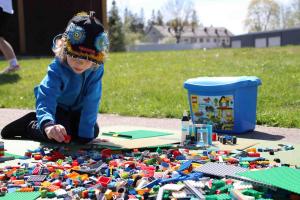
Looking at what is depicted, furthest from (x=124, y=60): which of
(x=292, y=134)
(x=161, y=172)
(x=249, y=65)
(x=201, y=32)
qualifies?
(x=201, y=32)

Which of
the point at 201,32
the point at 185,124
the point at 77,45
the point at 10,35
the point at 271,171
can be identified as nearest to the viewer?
the point at 271,171

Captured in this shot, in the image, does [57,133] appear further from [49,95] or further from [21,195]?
[21,195]

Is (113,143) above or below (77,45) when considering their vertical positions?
below

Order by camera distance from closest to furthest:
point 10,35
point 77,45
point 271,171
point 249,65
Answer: point 271,171, point 77,45, point 249,65, point 10,35

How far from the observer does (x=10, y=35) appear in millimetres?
16406

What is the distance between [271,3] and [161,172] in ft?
243

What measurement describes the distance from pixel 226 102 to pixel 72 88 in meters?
1.57

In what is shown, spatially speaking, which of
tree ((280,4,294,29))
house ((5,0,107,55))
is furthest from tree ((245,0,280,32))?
house ((5,0,107,55))

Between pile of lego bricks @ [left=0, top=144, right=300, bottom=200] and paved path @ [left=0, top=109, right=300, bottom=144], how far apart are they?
88 cm

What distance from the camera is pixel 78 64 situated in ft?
12.8

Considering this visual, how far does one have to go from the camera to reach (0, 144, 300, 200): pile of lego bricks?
257 cm

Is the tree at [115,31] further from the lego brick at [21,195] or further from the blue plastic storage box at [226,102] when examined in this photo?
the lego brick at [21,195]

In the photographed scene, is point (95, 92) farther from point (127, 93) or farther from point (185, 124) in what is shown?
point (127, 93)

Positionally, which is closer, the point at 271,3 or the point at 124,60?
the point at 124,60
